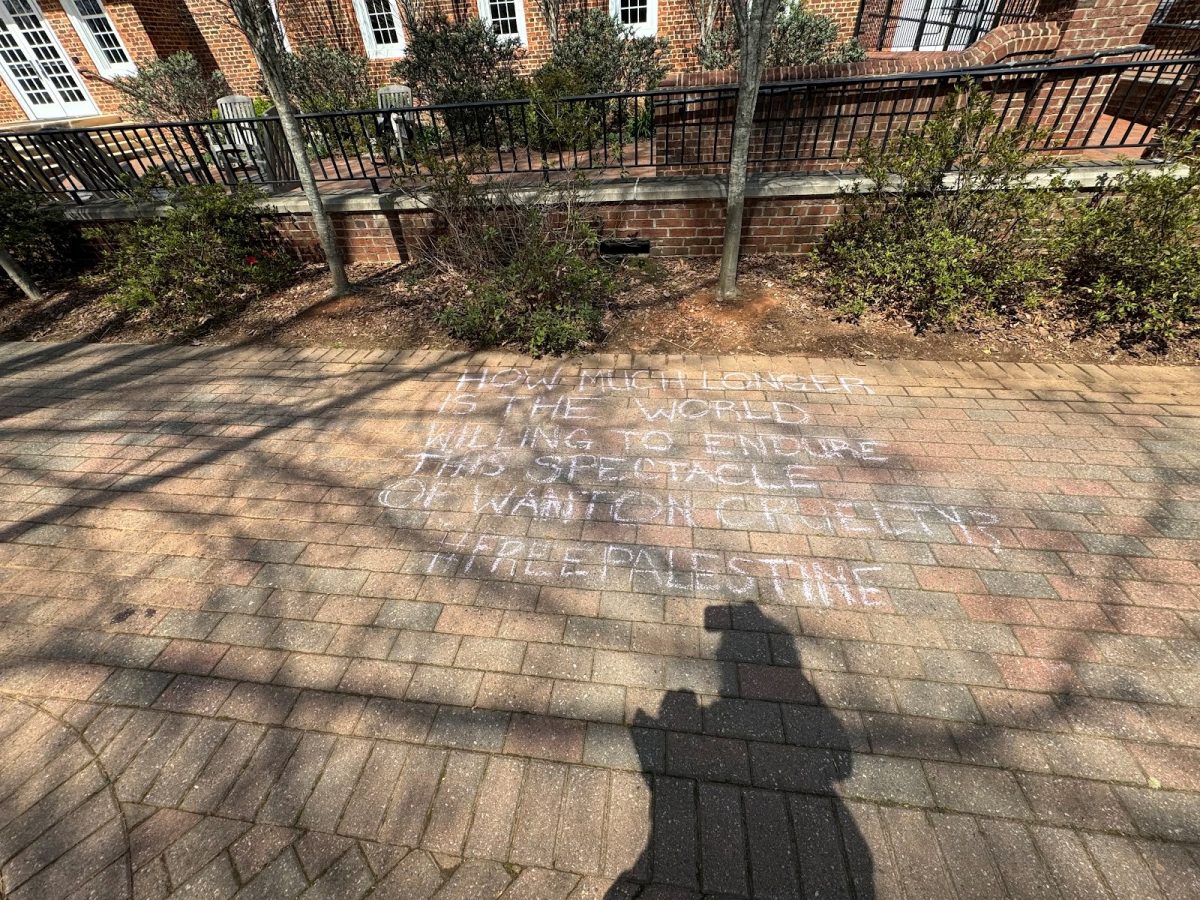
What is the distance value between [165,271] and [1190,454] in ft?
31.9

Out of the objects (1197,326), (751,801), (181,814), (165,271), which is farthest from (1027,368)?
(165,271)

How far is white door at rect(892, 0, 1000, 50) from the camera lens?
10.2 m

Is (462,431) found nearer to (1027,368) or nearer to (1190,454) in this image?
(1027,368)

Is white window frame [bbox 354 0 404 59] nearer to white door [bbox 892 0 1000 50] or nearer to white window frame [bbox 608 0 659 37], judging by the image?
white window frame [bbox 608 0 659 37]

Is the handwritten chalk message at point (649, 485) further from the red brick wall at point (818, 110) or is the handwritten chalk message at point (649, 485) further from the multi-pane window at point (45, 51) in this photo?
the multi-pane window at point (45, 51)

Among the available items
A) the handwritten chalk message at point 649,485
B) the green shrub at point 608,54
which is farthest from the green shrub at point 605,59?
the handwritten chalk message at point 649,485

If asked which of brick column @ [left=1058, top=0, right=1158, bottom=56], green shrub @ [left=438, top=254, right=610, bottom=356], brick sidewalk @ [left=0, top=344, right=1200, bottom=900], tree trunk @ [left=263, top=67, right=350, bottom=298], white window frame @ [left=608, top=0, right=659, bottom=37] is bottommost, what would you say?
brick sidewalk @ [left=0, top=344, right=1200, bottom=900]

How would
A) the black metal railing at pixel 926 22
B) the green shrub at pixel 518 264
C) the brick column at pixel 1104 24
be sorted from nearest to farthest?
the green shrub at pixel 518 264
the brick column at pixel 1104 24
the black metal railing at pixel 926 22

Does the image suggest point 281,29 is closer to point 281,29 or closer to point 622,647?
point 281,29

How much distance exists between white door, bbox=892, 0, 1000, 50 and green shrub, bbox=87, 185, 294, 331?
13110mm

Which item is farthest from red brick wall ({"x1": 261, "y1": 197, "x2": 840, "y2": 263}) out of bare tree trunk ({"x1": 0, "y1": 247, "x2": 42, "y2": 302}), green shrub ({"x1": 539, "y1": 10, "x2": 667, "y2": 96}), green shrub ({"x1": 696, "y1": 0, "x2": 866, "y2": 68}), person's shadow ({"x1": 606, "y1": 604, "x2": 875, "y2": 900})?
green shrub ({"x1": 696, "y1": 0, "x2": 866, "y2": 68})

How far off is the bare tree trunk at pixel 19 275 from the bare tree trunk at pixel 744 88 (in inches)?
348

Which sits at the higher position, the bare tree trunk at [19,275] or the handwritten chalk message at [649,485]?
the bare tree trunk at [19,275]

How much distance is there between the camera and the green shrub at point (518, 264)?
16.6ft
